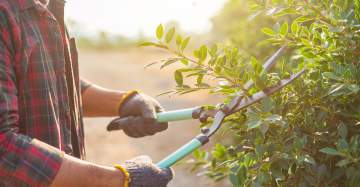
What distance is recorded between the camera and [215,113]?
8.86 feet

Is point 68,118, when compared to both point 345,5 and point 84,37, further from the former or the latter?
point 84,37

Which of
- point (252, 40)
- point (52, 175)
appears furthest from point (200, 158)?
point (252, 40)

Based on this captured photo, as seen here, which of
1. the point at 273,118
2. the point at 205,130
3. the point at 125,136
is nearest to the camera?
the point at 273,118

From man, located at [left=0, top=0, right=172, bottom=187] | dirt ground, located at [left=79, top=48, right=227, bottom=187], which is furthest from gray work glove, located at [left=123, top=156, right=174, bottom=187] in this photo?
dirt ground, located at [left=79, top=48, right=227, bottom=187]

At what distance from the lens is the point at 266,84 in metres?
2.32

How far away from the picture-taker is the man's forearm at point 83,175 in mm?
2350

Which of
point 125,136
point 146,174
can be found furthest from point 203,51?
point 125,136

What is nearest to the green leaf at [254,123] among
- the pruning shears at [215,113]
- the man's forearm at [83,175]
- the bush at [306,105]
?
the bush at [306,105]

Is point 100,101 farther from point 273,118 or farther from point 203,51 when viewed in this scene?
point 273,118

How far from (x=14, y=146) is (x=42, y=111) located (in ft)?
0.87

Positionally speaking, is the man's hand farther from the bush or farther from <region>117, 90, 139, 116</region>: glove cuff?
<region>117, 90, 139, 116</region>: glove cuff

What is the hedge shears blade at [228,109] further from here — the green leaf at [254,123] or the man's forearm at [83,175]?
the man's forearm at [83,175]

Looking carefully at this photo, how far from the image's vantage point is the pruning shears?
7.70 ft

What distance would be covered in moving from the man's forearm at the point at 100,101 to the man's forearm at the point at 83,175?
936mm
